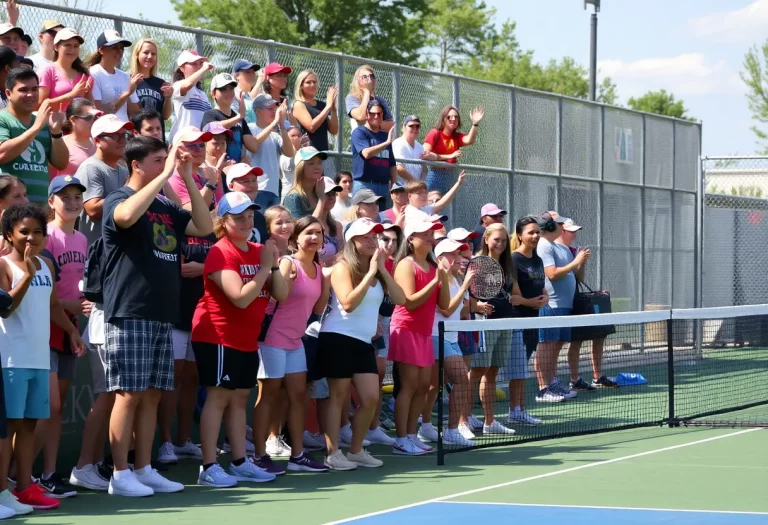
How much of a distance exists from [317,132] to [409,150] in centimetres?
200

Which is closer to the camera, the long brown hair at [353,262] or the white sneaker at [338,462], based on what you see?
the white sneaker at [338,462]

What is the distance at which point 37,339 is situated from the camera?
772cm

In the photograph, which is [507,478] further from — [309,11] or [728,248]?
[309,11]

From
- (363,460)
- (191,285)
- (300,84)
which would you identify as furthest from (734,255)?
(191,285)

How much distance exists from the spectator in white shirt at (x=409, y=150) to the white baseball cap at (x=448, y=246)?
2985mm

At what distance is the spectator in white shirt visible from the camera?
1384 cm

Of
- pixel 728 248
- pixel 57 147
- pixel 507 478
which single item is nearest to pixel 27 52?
pixel 57 147

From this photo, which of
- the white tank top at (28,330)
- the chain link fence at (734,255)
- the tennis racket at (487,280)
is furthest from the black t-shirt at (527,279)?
the chain link fence at (734,255)

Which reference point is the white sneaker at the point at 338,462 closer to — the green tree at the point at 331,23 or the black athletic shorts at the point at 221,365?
the black athletic shorts at the point at 221,365

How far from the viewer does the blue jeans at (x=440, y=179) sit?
47.9ft

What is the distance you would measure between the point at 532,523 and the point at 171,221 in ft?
10.0

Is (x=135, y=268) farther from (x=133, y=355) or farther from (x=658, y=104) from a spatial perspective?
(x=658, y=104)

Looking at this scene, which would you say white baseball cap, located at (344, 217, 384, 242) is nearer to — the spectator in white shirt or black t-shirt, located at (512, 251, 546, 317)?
black t-shirt, located at (512, 251, 546, 317)

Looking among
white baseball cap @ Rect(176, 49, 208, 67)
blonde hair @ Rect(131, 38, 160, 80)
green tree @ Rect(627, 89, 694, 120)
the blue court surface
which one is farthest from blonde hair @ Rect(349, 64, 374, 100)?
green tree @ Rect(627, 89, 694, 120)
